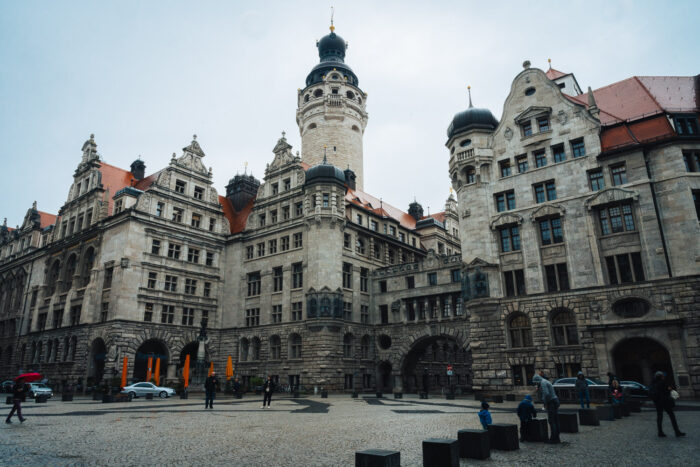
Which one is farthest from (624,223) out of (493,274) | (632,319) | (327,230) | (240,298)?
(240,298)

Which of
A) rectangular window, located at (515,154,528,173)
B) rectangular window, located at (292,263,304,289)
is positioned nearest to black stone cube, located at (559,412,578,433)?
rectangular window, located at (515,154,528,173)

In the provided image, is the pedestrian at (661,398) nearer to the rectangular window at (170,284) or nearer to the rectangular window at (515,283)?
the rectangular window at (515,283)

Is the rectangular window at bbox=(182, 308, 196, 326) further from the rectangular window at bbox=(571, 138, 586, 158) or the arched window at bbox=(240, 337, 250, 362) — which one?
the rectangular window at bbox=(571, 138, 586, 158)

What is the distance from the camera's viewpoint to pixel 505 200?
36000 millimetres

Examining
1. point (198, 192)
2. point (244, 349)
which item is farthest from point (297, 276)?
point (198, 192)

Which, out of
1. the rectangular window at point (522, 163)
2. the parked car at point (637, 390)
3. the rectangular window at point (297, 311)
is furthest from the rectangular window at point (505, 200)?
the rectangular window at point (297, 311)

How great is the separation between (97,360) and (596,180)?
47118 mm

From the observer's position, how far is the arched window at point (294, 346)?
153ft

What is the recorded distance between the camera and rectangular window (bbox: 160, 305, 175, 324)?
47531mm

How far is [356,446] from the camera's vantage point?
11.3 metres

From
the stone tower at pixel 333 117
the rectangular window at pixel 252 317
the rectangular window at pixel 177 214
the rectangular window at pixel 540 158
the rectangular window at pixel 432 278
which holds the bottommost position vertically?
the rectangular window at pixel 252 317

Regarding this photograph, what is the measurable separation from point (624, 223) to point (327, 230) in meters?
26.3

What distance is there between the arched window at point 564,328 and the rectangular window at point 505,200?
342 inches

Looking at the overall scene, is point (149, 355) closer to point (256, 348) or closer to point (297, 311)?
point (256, 348)
